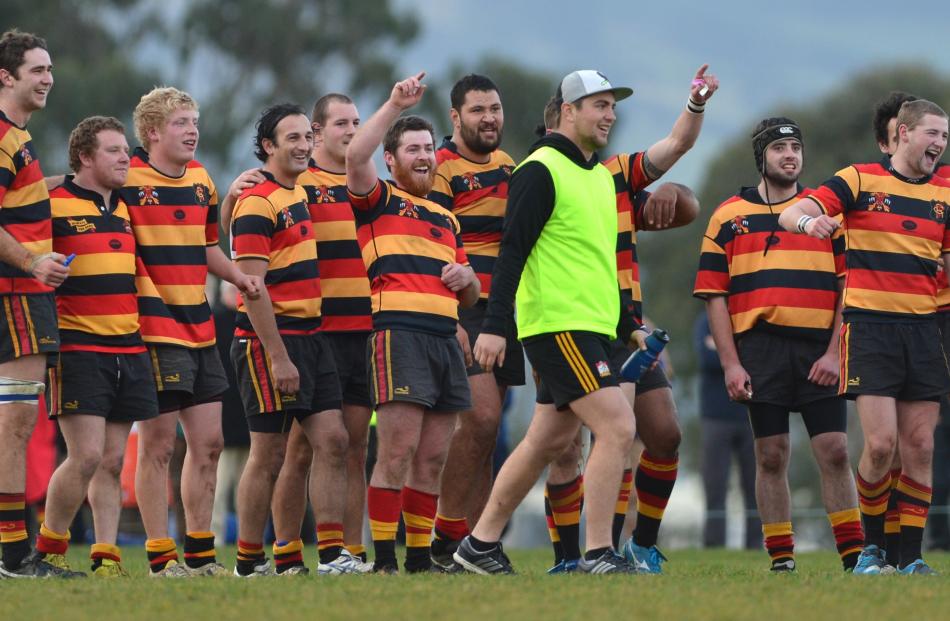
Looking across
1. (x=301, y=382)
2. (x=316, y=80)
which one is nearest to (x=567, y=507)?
(x=301, y=382)

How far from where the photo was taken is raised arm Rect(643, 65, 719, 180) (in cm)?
857

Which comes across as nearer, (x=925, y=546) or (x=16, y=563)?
(x=16, y=563)

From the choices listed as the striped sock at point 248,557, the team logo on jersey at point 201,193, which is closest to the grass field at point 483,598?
the striped sock at point 248,557

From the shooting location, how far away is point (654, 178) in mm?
9039

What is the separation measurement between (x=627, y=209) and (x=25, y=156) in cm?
319

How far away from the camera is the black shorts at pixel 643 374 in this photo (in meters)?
8.80

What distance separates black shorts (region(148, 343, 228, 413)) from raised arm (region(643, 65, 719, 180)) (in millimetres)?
2563

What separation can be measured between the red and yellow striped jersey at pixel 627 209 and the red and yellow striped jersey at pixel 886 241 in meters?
0.98

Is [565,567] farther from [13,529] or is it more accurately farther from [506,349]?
[13,529]

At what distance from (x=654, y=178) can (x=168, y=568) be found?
3.33 metres

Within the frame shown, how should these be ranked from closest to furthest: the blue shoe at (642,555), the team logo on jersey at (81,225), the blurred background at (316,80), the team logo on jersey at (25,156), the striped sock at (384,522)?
the team logo on jersey at (25,156) → the striped sock at (384,522) → the team logo on jersey at (81,225) → the blue shoe at (642,555) → the blurred background at (316,80)

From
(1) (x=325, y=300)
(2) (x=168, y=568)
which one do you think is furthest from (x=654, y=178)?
(2) (x=168, y=568)

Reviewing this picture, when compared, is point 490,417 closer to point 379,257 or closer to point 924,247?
point 379,257

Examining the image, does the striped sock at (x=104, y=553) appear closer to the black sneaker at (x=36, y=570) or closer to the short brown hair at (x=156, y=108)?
the black sneaker at (x=36, y=570)
